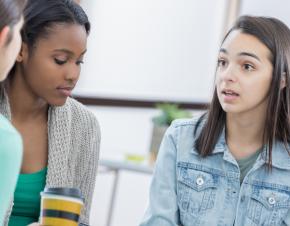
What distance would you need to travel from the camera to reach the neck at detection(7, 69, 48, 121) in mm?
2041

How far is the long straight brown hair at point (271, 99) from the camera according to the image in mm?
2023

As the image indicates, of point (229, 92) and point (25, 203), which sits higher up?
point (229, 92)

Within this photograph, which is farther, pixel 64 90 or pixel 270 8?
pixel 270 8

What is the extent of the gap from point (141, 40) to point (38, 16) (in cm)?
309

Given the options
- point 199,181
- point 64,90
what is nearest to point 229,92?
point 199,181

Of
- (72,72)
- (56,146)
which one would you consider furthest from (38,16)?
(56,146)

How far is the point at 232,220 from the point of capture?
79.4 inches

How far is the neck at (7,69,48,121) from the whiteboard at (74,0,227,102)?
2.94 metres

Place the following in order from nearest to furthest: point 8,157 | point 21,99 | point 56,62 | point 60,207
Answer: point 8,157 < point 60,207 < point 56,62 < point 21,99

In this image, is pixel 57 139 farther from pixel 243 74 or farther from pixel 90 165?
pixel 243 74

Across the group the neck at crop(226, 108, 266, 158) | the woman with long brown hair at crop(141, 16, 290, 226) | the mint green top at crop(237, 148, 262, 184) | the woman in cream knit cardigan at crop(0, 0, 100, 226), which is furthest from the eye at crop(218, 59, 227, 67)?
the woman in cream knit cardigan at crop(0, 0, 100, 226)

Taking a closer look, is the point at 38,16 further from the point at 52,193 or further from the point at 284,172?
the point at 284,172

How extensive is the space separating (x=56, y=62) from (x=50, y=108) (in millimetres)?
235

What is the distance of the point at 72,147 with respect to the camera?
2.13 meters
